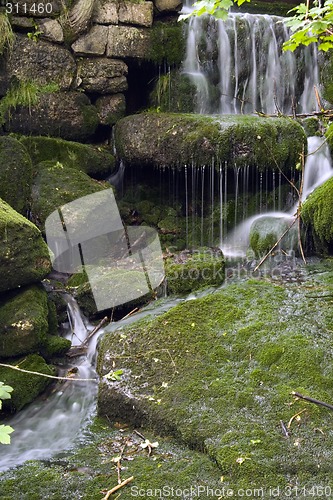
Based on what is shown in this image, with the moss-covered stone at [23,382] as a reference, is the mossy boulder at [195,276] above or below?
above

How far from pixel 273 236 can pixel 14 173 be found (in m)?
3.56

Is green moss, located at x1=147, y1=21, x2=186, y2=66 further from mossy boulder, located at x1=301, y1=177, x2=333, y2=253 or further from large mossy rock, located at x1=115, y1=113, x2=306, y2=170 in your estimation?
mossy boulder, located at x1=301, y1=177, x2=333, y2=253

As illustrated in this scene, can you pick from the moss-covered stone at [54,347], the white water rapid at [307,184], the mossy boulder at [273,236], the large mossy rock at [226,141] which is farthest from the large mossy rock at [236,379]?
the large mossy rock at [226,141]

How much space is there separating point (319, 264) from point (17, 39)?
230 inches

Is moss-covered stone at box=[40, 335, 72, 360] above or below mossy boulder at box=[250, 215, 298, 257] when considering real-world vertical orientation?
below

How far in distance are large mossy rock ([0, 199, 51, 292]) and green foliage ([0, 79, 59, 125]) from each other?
3.39 meters

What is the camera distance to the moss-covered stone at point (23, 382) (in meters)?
4.25

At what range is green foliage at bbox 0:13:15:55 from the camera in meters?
7.68

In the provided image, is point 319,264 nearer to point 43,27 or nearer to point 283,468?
point 283,468

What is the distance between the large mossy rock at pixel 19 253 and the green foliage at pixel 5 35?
12.8 ft

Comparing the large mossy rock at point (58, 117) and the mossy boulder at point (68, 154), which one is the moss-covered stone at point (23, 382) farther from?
the large mossy rock at point (58, 117)

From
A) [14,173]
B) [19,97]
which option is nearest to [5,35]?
Result: [19,97]

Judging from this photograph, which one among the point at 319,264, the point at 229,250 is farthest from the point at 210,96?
the point at 319,264

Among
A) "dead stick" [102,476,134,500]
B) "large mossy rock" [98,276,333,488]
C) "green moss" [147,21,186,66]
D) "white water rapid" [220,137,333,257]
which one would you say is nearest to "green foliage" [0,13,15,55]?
"green moss" [147,21,186,66]
